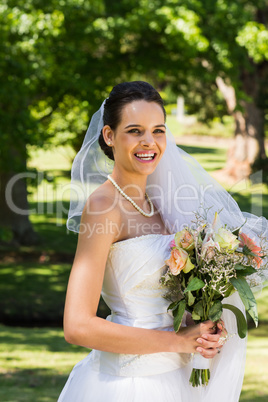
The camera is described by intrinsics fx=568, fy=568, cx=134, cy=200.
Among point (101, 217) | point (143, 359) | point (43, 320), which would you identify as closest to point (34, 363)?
point (43, 320)

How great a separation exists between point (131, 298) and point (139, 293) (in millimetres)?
41

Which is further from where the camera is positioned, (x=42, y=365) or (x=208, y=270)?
(x=42, y=365)

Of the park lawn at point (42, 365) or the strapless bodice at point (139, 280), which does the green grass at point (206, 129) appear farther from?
the strapless bodice at point (139, 280)

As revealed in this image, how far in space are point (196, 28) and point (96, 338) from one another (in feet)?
34.5

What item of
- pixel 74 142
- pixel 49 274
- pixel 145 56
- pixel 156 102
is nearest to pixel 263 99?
pixel 145 56

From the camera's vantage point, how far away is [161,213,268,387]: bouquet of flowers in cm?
222

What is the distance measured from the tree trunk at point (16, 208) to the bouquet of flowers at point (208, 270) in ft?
35.0

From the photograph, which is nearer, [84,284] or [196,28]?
[84,284]

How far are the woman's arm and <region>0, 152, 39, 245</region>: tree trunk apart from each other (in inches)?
417

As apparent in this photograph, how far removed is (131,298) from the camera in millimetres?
2416

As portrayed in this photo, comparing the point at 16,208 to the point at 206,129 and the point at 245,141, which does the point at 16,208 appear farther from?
the point at 206,129

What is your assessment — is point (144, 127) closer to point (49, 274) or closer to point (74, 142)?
point (49, 274)

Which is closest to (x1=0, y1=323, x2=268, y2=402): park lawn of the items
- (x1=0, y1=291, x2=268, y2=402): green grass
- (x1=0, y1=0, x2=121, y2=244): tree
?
(x1=0, y1=291, x2=268, y2=402): green grass

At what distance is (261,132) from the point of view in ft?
73.6
